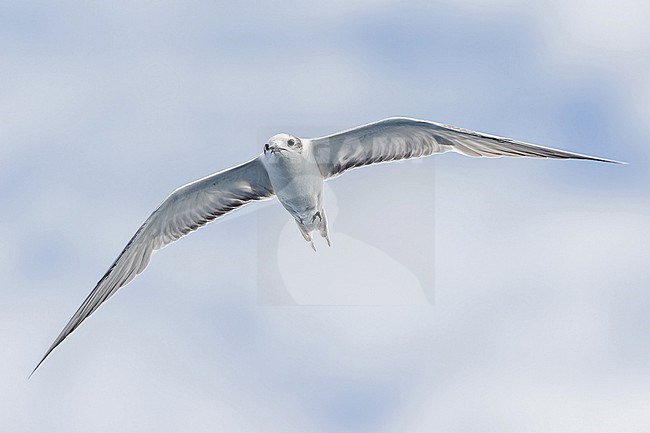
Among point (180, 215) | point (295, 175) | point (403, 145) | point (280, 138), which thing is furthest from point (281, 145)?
point (180, 215)

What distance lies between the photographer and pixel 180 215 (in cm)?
2138

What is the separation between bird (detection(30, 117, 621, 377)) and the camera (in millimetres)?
19031

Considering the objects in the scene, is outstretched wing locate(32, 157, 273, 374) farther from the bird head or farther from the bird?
the bird head

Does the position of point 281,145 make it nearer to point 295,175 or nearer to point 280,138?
point 280,138

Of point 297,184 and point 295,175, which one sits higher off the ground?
point 295,175

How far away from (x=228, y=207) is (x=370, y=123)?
418cm

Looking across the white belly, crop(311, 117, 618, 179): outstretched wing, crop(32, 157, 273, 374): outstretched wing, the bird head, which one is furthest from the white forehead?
A: crop(32, 157, 273, 374): outstretched wing

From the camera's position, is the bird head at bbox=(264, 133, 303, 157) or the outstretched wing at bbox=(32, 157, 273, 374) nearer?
the bird head at bbox=(264, 133, 303, 157)

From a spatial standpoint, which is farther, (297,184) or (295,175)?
(297,184)

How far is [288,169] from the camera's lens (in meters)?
19.2

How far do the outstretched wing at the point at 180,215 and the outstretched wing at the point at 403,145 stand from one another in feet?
5.38

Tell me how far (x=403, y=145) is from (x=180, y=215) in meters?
5.49

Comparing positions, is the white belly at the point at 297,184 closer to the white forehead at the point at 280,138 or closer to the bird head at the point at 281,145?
the bird head at the point at 281,145

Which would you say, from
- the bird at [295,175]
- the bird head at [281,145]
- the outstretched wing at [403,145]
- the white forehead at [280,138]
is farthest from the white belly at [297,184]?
the outstretched wing at [403,145]
